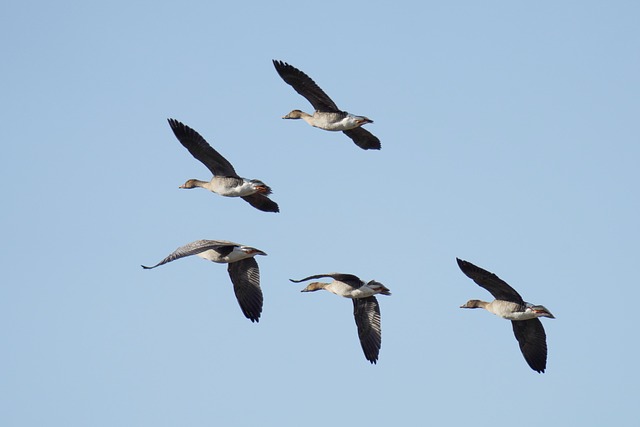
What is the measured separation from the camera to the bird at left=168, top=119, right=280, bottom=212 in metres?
31.4

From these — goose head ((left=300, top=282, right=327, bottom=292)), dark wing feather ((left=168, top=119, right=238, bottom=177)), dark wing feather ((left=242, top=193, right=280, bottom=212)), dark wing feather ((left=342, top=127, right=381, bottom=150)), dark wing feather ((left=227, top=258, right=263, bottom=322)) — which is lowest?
dark wing feather ((left=227, top=258, right=263, bottom=322))

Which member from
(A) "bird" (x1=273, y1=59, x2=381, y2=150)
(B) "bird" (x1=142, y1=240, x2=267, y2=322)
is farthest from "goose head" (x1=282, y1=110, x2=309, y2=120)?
(B) "bird" (x1=142, y1=240, x2=267, y2=322)

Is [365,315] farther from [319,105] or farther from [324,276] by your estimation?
[319,105]

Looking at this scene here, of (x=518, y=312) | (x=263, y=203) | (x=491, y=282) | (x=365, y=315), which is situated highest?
(x=263, y=203)

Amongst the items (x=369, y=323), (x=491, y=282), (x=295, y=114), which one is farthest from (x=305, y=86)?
(x=491, y=282)

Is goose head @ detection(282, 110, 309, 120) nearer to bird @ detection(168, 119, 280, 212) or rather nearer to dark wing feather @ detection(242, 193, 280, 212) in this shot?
dark wing feather @ detection(242, 193, 280, 212)

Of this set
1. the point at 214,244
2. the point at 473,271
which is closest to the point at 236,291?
the point at 214,244

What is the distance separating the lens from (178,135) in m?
31.4

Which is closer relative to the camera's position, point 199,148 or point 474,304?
point 199,148

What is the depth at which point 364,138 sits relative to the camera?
115ft

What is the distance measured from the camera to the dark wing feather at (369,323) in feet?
107

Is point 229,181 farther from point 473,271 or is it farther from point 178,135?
point 473,271

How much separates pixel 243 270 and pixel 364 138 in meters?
5.52

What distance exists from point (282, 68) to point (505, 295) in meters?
7.79
